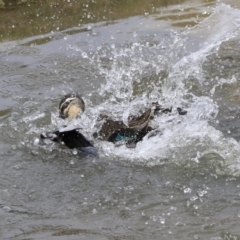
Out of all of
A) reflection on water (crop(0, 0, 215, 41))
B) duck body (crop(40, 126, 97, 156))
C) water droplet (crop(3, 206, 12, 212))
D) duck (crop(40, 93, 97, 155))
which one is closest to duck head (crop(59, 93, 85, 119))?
duck (crop(40, 93, 97, 155))

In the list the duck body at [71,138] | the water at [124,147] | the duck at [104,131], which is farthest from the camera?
the duck at [104,131]

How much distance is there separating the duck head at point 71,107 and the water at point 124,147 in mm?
96

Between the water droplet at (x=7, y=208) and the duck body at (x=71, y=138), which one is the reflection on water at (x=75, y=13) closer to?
the duck body at (x=71, y=138)

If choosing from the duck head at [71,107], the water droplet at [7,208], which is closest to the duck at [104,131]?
the duck head at [71,107]

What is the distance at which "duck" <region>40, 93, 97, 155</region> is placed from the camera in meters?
4.32

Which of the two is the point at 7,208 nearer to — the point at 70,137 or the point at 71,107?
the point at 70,137

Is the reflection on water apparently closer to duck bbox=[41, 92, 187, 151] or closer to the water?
the water

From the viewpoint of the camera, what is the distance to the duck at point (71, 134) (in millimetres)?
4316

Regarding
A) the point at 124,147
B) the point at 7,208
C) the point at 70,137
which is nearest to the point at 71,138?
the point at 70,137

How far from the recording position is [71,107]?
453 cm

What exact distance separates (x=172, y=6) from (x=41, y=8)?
2.61 m

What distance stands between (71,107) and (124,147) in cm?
59

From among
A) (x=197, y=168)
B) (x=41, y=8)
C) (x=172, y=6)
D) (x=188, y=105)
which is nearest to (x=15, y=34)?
(x=41, y=8)

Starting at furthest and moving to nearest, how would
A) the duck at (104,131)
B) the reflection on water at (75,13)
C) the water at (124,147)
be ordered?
the reflection on water at (75,13), the duck at (104,131), the water at (124,147)
